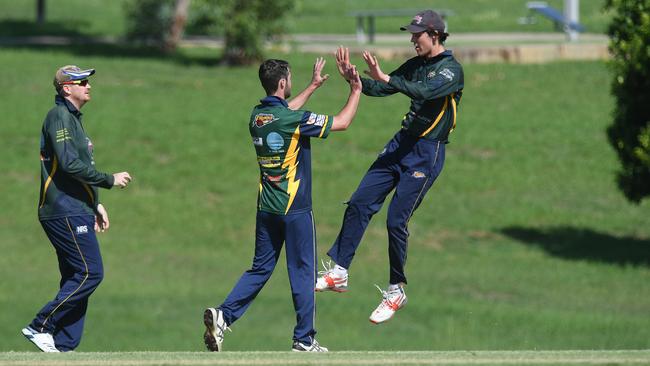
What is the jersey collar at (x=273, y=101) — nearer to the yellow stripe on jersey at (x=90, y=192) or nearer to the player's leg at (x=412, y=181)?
the player's leg at (x=412, y=181)

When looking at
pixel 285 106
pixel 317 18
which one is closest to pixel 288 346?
pixel 285 106

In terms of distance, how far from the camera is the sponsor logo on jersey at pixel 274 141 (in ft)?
32.1

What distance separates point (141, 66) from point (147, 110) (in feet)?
24.9

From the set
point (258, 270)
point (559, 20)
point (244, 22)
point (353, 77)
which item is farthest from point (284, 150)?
point (559, 20)

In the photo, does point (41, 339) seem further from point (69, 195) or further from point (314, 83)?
point (314, 83)

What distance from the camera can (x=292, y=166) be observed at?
32.3 ft

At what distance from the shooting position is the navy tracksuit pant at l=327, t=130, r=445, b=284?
10586 millimetres

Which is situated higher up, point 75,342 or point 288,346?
point 75,342

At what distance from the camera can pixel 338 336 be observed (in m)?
19.4

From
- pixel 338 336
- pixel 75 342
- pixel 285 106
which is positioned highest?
pixel 285 106

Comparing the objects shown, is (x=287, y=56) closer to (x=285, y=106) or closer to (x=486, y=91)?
(x=486, y=91)

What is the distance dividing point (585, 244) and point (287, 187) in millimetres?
16254

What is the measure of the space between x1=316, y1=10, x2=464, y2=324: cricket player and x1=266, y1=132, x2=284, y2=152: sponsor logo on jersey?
0.94 metres

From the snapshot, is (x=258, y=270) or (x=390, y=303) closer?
(x=258, y=270)
